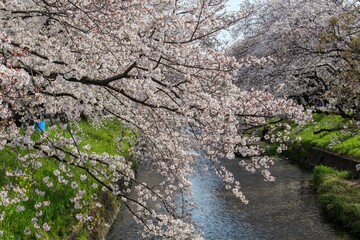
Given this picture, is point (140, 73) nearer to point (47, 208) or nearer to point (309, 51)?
point (47, 208)

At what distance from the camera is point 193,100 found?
22.4 feet

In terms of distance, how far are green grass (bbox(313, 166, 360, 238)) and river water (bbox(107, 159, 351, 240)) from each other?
1.12ft

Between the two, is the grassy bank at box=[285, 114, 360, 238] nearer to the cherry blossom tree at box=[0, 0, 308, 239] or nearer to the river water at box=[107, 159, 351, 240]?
the river water at box=[107, 159, 351, 240]

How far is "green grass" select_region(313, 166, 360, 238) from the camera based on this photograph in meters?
11.8

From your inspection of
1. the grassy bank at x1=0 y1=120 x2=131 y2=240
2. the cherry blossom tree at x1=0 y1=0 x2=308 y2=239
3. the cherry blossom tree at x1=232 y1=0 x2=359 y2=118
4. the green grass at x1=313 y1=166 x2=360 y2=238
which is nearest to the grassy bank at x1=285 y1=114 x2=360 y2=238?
the green grass at x1=313 y1=166 x2=360 y2=238

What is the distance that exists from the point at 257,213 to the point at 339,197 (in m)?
2.60

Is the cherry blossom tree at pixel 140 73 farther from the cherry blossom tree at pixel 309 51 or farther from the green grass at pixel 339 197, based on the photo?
the green grass at pixel 339 197

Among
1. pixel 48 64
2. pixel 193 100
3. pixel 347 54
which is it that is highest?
pixel 347 54

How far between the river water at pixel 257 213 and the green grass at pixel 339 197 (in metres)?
0.34

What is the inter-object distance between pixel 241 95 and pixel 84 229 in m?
4.97

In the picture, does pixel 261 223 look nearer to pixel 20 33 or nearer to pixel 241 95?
pixel 241 95

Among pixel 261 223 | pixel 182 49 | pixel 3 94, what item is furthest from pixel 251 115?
pixel 261 223

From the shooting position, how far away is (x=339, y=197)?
1316 cm

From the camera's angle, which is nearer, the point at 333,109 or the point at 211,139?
the point at 211,139
